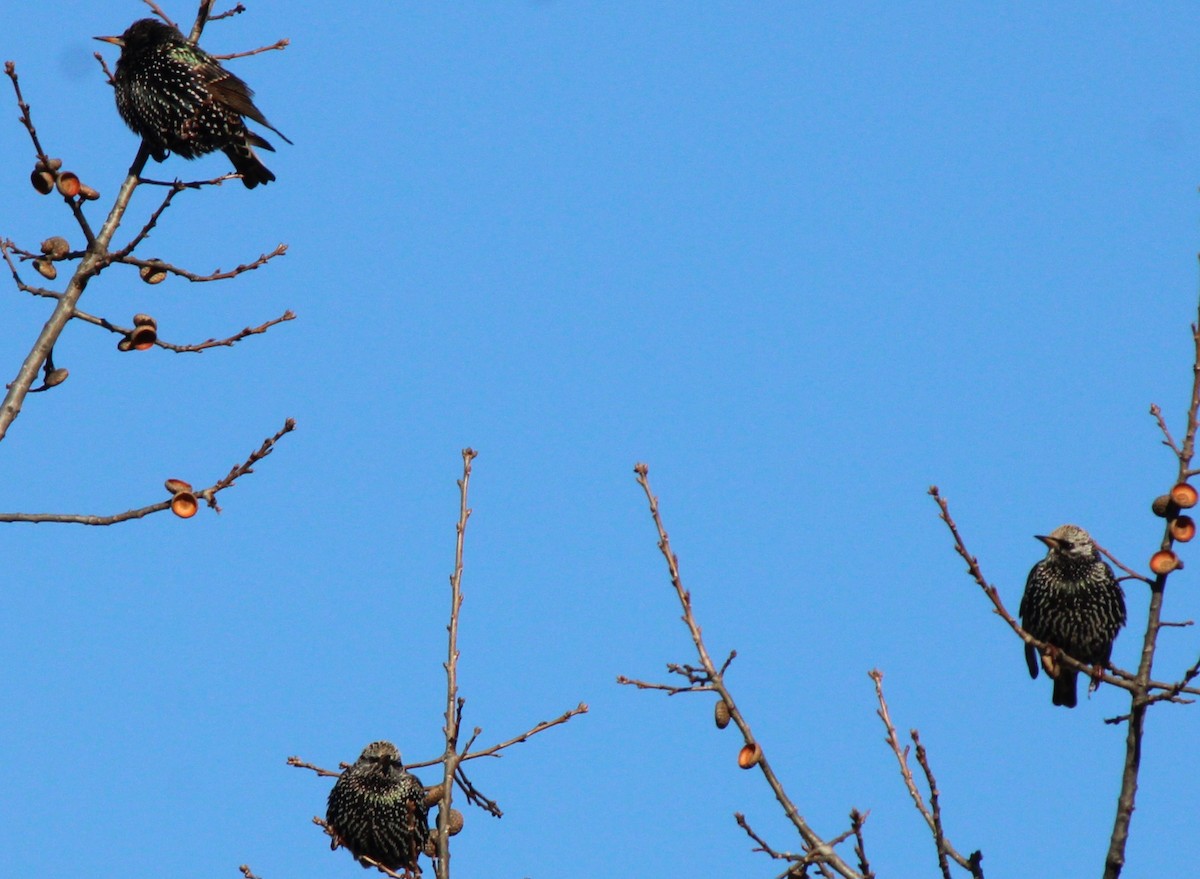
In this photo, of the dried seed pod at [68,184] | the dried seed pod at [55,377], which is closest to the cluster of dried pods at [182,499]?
the dried seed pod at [55,377]

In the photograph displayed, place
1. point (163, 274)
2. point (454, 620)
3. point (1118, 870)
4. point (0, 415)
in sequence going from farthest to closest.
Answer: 1. point (163, 274)
2. point (454, 620)
3. point (0, 415)
4. point (1118, 870)

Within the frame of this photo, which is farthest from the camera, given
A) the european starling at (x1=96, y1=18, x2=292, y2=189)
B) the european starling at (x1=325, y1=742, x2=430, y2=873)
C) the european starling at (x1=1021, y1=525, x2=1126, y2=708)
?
the european starling at (x1=325, y1=742, x2=430, y2=873)

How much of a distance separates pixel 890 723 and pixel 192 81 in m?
4.32

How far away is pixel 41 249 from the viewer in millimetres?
4562

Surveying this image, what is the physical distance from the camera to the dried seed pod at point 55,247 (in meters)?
4.52

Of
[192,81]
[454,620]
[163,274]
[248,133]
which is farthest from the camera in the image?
[248,133]

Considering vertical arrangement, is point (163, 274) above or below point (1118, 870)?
above

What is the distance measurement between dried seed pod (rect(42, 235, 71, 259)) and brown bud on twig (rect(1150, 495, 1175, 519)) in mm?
3376

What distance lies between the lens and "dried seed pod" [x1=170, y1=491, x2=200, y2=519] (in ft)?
12.9

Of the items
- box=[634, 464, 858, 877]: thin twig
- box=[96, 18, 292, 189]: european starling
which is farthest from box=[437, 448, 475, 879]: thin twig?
box=[96, 18, 292, 189]: european starling

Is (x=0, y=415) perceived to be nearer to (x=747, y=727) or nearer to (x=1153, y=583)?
(x=747, y=727)

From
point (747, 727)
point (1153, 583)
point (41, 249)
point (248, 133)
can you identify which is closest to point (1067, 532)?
point (1153, 583)

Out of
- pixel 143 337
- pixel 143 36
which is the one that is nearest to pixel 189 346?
pixel 143 337

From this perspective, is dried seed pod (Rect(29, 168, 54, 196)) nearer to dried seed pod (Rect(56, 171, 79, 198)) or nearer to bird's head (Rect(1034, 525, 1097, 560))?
dried seed pod (Rect(56, 171, 79, 198))
